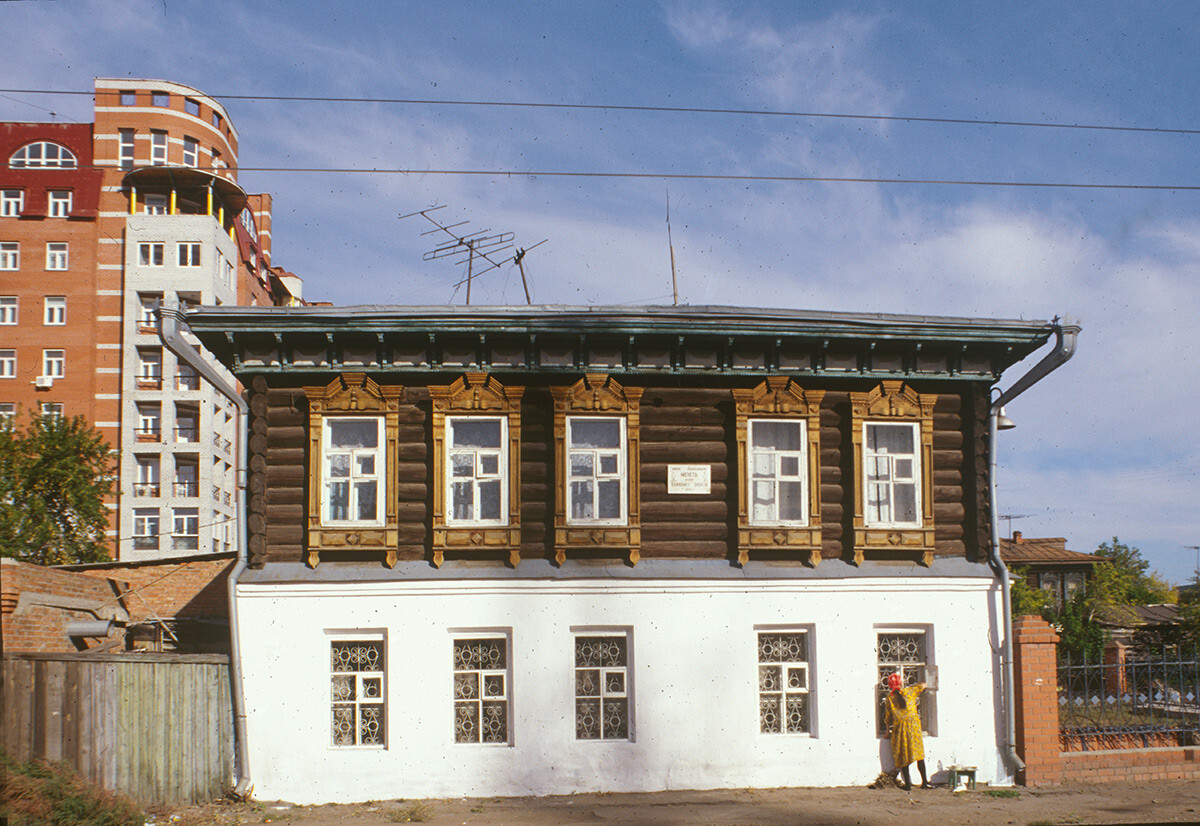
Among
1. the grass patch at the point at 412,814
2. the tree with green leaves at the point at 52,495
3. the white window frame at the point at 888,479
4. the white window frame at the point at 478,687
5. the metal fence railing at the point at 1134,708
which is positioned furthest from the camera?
the tree with green leaves at the point at 52,495

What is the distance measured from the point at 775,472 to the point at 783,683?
10.5 ft

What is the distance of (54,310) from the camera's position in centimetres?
4891

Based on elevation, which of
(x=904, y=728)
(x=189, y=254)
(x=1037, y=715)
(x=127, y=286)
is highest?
(x=189, y=254)

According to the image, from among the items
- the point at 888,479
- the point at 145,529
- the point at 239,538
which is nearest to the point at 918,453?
the point at 888,479

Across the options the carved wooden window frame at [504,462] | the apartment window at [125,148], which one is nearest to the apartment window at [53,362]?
the apartment window at [125,148]

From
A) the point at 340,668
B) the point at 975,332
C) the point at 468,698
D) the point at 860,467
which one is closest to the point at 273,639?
the point at 340,668

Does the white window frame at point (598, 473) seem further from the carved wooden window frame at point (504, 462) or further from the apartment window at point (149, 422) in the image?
the apartment window at point (149, 422)

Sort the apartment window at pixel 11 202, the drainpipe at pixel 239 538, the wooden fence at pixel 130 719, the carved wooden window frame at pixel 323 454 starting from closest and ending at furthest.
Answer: the wooden fence at pixel 130 719, the drainpipe at pixel 239 538, the carved wooden window frame at pixel 323 454, the apartment window at pixel 11 202

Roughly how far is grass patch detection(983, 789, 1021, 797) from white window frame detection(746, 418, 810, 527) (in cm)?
456

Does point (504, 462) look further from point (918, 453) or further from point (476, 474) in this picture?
point (918, 453)

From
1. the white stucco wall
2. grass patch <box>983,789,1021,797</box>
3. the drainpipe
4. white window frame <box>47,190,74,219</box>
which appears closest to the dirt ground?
grass patch <box>983,789,1021,797</box>

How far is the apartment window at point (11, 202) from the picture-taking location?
49.6m

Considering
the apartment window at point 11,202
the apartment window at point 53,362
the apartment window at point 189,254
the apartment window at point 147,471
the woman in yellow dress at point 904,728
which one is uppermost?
the apartment window at point 11,202

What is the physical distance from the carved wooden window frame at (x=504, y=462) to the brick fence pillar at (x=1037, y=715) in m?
7.78
